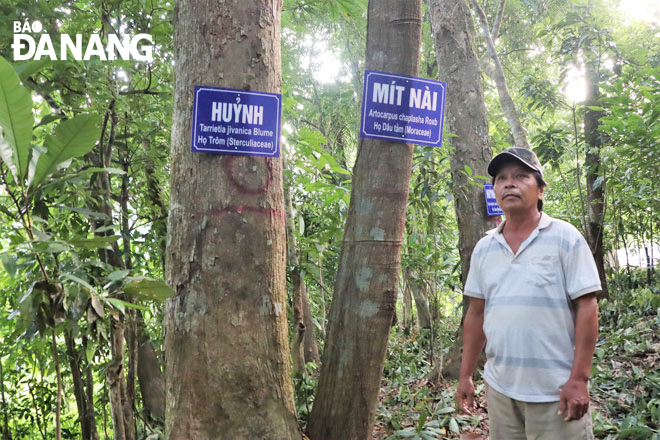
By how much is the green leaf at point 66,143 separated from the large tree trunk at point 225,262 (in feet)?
1.23

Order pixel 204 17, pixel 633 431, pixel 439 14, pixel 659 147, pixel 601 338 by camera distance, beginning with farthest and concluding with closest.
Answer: pixel 601 338, pixel 439 14, pixel 659 147, pixel 633 431, pixel 204 17

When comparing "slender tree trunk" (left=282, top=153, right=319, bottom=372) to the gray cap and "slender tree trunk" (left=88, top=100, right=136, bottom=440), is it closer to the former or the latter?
"slender tree trunk" (left=88, top=100, right=136, bottom=440)

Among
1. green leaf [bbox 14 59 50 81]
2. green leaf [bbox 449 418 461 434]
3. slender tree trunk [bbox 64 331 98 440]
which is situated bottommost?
green leaf [bbox 449 418 461 434]

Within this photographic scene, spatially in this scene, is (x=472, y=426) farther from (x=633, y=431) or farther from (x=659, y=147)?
(x=659, y=147)

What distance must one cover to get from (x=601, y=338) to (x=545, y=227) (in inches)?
174

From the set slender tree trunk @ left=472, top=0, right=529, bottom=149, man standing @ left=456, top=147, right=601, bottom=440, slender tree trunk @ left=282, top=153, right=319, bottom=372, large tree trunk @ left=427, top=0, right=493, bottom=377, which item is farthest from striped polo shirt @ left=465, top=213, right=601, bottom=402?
slender tree trunk @ left=472, top=0, right=529, bottom=149

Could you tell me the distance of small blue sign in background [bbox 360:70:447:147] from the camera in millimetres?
2250

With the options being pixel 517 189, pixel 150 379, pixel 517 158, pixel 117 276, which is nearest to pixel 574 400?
pixel 517 189

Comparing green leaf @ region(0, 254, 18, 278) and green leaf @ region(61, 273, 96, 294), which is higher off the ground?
green leaf @ region(0, 254, 18, 278)

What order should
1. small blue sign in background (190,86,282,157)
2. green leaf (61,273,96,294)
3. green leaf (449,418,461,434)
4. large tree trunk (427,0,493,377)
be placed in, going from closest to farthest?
green leaf (61,273,96,294)
small blue sign in background (190,86,282,157)
green leaf (449,418,461,434)
large tree trunk (427,0,493,377)

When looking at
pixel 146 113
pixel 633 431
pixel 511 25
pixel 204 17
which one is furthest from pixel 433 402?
pixel 511 25

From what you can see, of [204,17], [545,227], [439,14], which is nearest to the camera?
[204,17]

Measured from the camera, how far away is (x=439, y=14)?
15.7 feet

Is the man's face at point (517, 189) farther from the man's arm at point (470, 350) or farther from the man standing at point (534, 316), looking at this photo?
the man's arm at point (470, 350)
